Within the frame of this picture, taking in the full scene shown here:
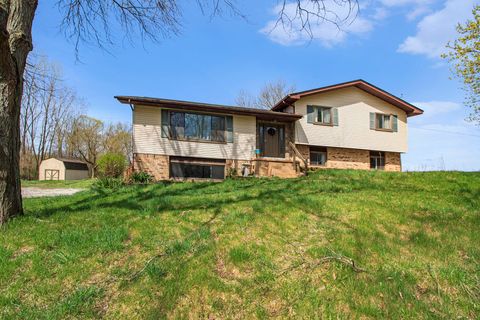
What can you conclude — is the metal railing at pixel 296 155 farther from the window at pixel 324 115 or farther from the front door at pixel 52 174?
the front door at pixel 52 174

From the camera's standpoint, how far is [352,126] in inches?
805

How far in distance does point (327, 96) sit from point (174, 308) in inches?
734

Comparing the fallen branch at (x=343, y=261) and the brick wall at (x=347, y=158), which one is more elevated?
the brick wall at (x=347, y=158)

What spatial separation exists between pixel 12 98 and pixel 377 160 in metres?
20.7

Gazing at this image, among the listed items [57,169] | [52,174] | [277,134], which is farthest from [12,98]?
[52,174]

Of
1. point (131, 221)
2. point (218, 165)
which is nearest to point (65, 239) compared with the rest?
point (131, 221)

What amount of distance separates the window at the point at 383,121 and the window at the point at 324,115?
359 cm

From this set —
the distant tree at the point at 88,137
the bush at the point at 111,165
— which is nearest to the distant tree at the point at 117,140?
the distant tree at the point at 88,137

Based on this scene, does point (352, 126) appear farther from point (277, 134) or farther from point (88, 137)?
point (88, 137)

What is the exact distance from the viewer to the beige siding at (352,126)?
63.9ft

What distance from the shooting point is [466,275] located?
4.33 metres

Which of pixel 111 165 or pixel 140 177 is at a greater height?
pixel 111 165

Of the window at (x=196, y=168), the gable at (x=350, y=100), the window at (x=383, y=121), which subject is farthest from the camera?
the window at (x=383, y=121)

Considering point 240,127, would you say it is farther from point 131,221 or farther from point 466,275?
point 466,275
